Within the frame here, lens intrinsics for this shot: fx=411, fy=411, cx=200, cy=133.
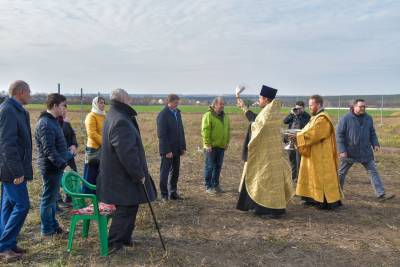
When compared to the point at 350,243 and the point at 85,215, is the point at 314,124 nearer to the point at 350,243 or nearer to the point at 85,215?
the point at 350,243

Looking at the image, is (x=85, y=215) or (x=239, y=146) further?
(x=239, y=146)

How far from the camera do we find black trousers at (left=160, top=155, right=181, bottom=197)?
7.27m

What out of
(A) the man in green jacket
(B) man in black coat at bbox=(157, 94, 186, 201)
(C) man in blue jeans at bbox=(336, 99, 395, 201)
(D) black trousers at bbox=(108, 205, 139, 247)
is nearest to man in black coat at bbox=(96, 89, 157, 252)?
(D) black trousers at bbox=(108, 205, 139, 247)

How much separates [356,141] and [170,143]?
3418 millimetres

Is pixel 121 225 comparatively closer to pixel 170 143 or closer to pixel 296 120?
pixel 170 143

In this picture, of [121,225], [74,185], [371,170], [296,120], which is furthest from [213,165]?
[121,225]

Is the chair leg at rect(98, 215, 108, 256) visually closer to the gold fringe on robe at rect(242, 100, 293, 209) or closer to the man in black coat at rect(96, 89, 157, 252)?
the man in black coat at rect(96, 89, 157, 252)

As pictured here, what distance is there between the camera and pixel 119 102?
4.71 meters

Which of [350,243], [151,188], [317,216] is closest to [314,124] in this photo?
[317,216]

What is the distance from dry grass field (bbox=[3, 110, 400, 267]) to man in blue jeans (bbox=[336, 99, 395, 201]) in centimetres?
58

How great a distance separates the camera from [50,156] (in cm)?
517

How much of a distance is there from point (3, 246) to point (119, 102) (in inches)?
80.4

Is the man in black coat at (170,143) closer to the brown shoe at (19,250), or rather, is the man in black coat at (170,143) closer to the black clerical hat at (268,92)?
the black clerical hat at (268,92)

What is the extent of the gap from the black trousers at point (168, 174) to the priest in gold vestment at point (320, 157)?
220 centimetres
